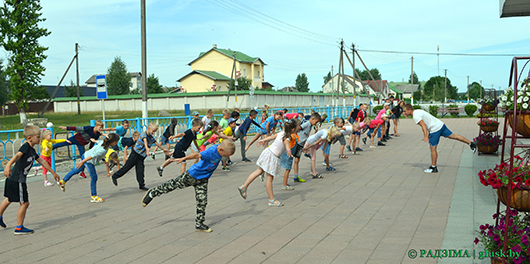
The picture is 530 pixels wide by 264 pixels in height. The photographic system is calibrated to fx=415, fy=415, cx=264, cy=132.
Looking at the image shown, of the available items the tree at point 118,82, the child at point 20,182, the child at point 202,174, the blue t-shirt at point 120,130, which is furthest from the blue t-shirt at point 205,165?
the tree at point 118,82

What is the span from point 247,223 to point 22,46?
37.6 meters

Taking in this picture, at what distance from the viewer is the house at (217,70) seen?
6725cm

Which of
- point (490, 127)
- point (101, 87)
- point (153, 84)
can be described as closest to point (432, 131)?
point (490, 127)

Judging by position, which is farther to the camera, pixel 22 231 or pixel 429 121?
pixel 429 121

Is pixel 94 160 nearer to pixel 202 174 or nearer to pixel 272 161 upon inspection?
pixel 202 174

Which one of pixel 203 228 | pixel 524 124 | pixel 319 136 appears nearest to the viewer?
pixel 524 124

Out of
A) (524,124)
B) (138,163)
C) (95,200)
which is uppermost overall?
(524,124)

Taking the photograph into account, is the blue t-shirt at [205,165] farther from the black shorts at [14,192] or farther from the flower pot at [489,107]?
the flower pot at [489,107]

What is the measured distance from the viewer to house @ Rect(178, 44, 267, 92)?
67250mm

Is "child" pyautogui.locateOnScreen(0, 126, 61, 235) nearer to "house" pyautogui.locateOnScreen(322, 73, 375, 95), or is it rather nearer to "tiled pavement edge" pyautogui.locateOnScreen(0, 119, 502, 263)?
"tiled pavement edge" pyautogui.locateOnScreen(0, 119, 502, 263)

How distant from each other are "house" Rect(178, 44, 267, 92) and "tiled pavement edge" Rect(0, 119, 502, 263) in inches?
2283

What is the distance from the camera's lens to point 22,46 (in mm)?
36094

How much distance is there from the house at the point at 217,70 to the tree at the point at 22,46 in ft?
100

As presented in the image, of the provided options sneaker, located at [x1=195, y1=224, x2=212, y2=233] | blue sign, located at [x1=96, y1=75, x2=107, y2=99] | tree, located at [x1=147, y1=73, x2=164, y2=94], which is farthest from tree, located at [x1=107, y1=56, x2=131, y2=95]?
sneaker, located at [x1=195, y1=224, x2=212, y2=233]
